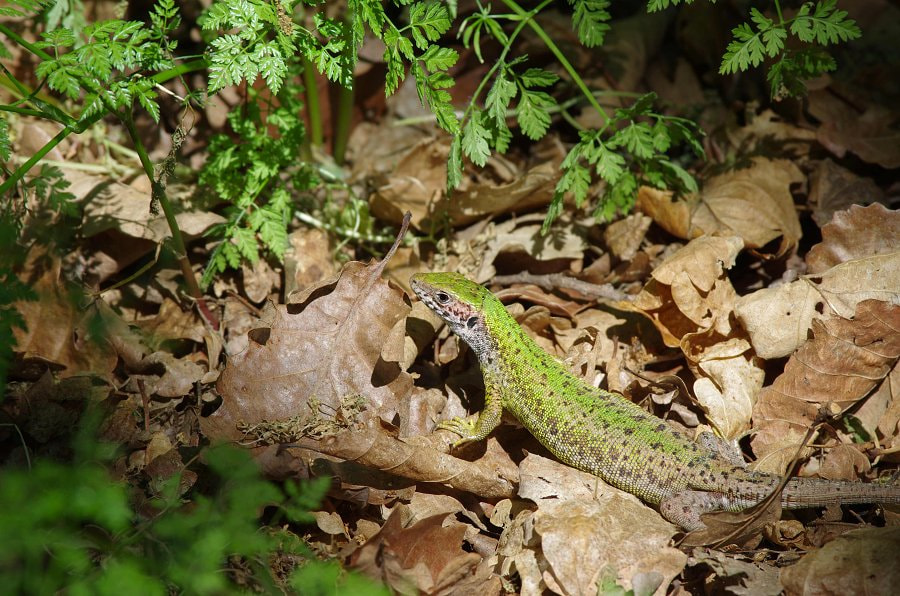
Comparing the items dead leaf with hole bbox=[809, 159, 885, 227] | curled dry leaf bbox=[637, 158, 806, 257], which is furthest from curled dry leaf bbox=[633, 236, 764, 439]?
dead leaf with hole bbox=[809, 159, 885, 227]

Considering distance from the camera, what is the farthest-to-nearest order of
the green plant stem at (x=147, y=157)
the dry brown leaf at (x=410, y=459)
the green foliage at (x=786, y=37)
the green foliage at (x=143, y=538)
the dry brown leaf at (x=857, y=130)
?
1. the dry brown leaf at (x=857, y=130)
2. the green foliage at (x=786, y=37)
3. the dry brown leaf at (x=410, y=459)
4. the green plant stem at (x=147, y=157)
5. the green foliage at (x=143, y=538)

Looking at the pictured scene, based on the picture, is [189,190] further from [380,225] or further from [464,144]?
[464,144]

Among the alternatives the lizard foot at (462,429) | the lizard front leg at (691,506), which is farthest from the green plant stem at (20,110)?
the lizard front leg at (691,506)

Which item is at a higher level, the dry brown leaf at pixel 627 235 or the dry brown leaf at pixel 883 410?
the dry brown leaf at pixel 627 235

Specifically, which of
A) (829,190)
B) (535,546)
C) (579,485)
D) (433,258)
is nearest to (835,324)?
(829,190)

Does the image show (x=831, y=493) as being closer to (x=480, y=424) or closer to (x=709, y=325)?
(x=709, y=325)

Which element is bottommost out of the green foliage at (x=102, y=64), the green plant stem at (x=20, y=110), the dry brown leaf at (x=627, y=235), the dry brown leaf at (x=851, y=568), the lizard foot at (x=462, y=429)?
the dry brown leaf at (x=851, y=568)

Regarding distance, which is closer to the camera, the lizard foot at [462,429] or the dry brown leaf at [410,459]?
the dry brown leaf at [410,459]

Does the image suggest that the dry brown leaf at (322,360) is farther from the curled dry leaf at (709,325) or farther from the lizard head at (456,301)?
the curled dry leaf at (709,325)
